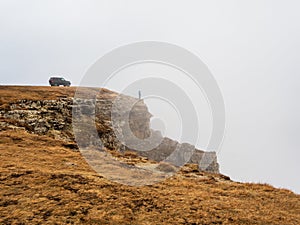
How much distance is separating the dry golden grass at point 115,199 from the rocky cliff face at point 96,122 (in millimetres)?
11709

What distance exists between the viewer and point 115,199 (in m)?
17.2

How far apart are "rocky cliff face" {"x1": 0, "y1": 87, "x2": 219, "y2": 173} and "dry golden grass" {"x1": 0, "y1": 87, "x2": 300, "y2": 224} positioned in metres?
11.7

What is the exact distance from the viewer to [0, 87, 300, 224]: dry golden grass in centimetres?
1480

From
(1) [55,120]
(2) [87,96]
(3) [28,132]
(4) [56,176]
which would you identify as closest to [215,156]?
(2) [87,96]

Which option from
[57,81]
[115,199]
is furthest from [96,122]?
[57,81]

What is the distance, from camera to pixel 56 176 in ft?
64.8

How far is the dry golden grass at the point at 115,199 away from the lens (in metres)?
14.8

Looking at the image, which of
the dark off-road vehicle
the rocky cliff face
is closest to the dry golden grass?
the rocky cliff face

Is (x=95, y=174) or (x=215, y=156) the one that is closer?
(x=95, y=174)

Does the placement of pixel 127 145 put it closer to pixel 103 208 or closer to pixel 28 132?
pixel 28 132

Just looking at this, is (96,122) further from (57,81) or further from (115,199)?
(57,81)

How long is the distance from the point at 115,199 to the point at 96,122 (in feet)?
87.8

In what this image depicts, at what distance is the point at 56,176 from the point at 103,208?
6021 mm

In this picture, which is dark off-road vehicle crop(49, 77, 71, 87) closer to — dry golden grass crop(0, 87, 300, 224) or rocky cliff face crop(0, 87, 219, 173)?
rocky cliff face crop(0, 87, 219, 173)
